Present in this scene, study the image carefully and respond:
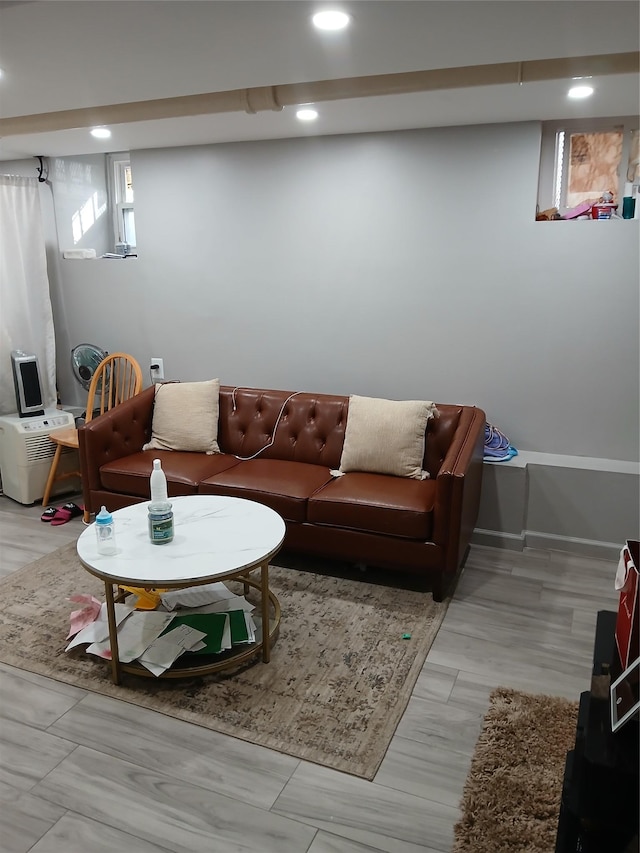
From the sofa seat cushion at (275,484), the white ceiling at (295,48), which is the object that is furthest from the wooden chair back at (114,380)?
the white ceiling at (295,48)

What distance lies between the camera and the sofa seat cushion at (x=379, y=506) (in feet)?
9.89

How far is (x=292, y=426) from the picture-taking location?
3840mm

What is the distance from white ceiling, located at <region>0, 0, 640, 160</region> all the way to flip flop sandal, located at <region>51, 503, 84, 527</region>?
223 cm

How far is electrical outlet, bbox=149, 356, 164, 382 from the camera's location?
4520 millimetres

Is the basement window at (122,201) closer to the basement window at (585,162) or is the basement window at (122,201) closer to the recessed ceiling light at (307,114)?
the recessed ceiling light at (307,114)

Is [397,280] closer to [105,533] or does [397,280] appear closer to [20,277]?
[105,533]

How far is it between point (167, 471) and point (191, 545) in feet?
3.77

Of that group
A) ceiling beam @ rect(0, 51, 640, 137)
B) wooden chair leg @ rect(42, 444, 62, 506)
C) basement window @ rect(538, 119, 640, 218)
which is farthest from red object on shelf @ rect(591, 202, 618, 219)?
wooden chair leg @ rect(42, 444, 62, 506)

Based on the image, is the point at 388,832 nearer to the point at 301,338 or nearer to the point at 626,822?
the point at 626,822

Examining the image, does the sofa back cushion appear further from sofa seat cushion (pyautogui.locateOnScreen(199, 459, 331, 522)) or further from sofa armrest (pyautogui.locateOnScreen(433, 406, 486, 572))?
sofa armrest (pyautogui.locateOnScreen(433, 406, 486, 572))

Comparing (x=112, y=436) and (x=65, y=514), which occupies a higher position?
(x=112, y=436)

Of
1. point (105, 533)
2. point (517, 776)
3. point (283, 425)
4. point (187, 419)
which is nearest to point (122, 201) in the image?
point (187, 419)

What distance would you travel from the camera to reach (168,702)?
2.34m

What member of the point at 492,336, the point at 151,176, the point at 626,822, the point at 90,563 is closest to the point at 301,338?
the point at 492,336
